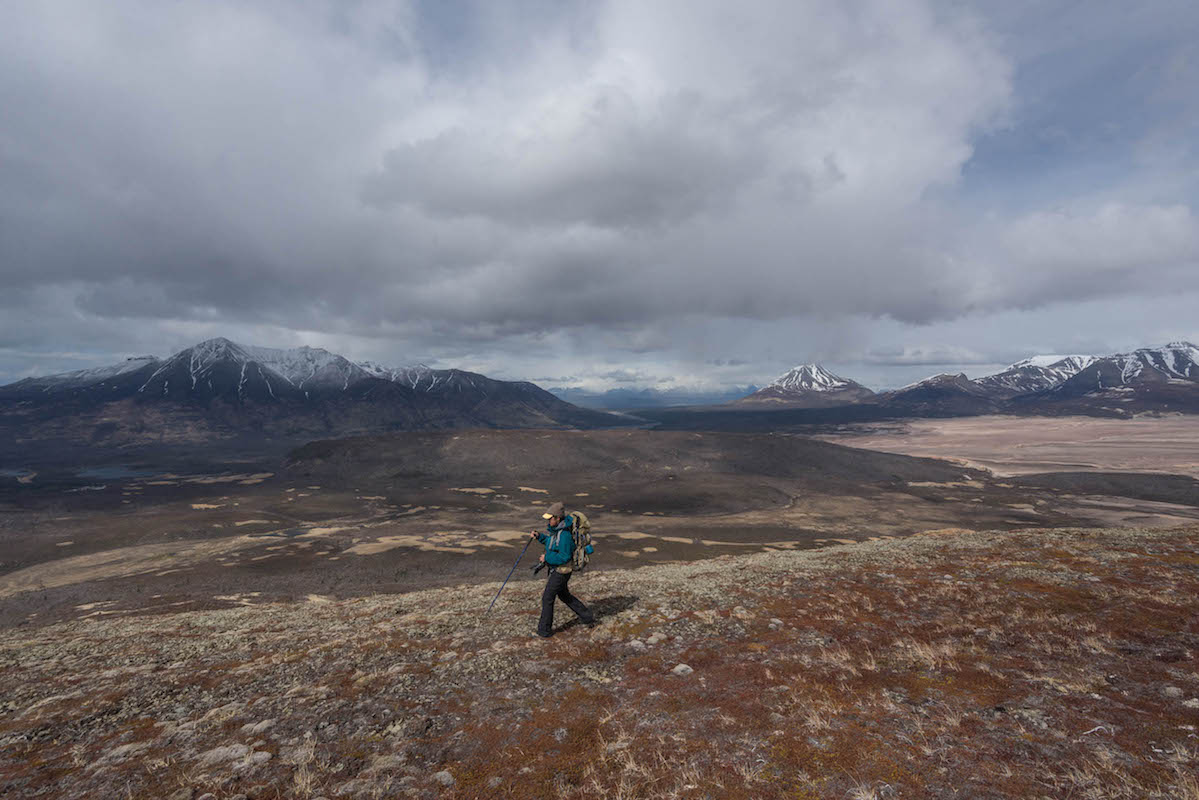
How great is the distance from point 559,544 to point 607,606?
3.47 meters

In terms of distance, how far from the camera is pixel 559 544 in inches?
465

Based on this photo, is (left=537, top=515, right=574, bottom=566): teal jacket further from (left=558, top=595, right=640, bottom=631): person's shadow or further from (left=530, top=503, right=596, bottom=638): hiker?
(left=558, top=595, right=640, bottom=631): person's shadow

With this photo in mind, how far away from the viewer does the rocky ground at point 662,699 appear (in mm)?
5973

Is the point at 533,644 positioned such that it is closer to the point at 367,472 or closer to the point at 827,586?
the point at 827,586

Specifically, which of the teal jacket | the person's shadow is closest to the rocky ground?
the person's shadow

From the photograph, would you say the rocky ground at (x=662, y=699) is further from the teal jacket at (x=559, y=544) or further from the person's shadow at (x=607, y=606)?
the teal jacket at (x=559, y=544)

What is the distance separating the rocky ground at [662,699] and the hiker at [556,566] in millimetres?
430

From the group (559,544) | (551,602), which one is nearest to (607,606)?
(551,602)

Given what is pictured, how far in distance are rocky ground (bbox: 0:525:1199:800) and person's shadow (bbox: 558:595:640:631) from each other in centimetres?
12

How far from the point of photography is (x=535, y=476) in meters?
118

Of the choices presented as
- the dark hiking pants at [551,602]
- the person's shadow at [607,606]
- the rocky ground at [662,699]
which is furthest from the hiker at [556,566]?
the person's shadow at [607,606]

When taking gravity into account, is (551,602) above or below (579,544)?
below

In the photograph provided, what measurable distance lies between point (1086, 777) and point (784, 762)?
124 inches

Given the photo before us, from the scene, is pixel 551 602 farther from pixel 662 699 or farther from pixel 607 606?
pixel 662 699
